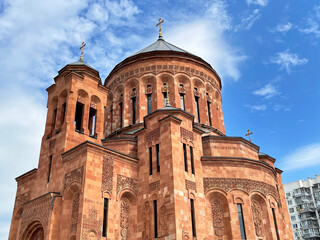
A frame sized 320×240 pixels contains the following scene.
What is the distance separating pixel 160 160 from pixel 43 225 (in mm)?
5954

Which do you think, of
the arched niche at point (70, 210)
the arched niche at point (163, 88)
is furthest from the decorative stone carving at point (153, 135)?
the arched niche at point (163, 88)

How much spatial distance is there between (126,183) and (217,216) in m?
4.83

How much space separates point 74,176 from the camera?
44.7ft

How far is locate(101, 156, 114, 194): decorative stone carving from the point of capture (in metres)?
13.6

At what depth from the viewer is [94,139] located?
16.5 m

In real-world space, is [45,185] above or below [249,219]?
above

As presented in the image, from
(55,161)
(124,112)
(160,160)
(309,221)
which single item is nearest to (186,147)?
(160,160)

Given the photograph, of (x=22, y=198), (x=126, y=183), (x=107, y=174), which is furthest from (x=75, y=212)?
(x=22, y=198)

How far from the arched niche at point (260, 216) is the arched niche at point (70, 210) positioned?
864 centimetres

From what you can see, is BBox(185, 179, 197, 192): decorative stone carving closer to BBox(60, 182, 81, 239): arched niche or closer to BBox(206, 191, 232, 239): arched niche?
BBox(206, 191, 232, 239): arched niche

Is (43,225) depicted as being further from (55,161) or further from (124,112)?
(124,112)

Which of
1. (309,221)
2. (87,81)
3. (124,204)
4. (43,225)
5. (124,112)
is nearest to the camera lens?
(43,225)

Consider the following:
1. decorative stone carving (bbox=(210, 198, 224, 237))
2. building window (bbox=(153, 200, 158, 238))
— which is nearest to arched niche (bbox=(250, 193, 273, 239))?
decorative stone carving (bbox=(210, 198, 224, 237))

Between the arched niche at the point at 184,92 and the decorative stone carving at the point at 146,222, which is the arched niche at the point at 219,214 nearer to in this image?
the decorative stone carving at the point at 146,222
